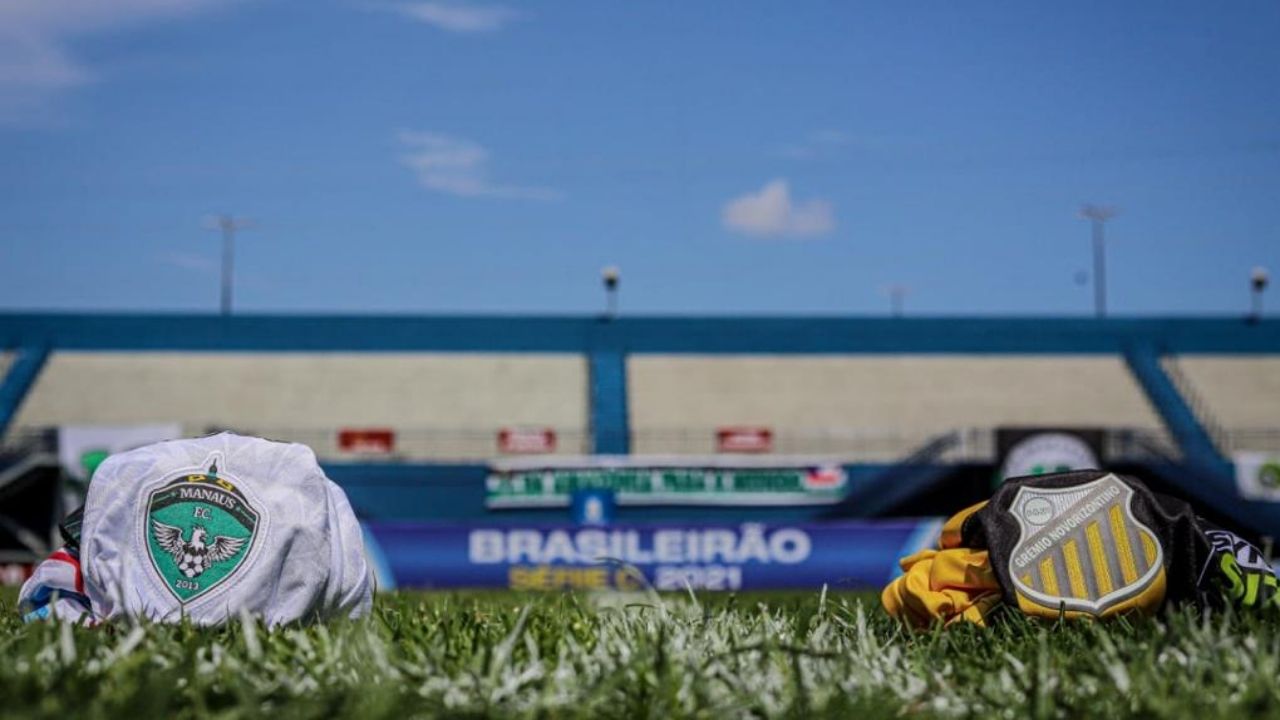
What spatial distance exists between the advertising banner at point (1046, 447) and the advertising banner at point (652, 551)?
10.4m

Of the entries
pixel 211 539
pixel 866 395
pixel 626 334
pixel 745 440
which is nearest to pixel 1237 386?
pixel 866 395

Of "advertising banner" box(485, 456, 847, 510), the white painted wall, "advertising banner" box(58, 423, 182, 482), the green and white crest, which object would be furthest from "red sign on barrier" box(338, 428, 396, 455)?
the green and white crest

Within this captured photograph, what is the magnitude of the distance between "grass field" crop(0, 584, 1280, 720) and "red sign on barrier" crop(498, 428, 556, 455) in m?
31.0

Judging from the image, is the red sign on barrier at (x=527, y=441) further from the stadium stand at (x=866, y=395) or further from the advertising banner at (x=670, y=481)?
the advertising banner at (x=670, y=481)

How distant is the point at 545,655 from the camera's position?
3291 mm

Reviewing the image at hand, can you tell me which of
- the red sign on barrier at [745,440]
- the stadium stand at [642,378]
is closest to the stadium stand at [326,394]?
the stadium stand at [642,378]

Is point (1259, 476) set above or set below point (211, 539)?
below

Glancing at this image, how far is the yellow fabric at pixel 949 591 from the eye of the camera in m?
4.04

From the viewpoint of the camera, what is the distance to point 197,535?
3.83 metres

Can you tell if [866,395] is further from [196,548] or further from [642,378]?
[196,548]

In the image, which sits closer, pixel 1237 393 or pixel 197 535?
pixel 197 535

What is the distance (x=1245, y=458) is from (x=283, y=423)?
22873mm

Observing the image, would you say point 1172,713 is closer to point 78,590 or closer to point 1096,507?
point 1096,507

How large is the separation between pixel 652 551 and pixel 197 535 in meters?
17.2
